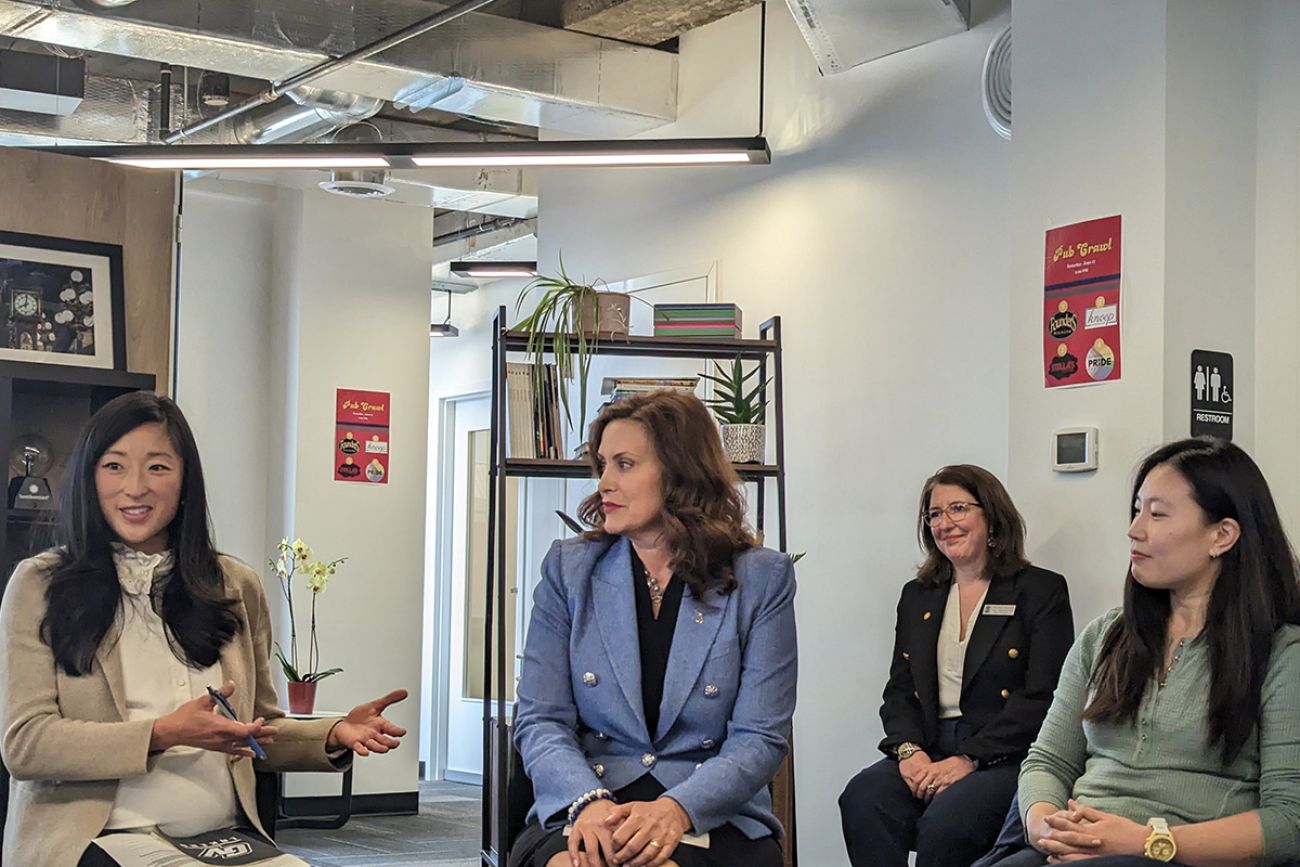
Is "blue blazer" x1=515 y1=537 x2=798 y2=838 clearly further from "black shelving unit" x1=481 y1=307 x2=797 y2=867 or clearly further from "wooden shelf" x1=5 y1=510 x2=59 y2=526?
"wooden shelf" x1=5 y1=510 x2=59 y2=526

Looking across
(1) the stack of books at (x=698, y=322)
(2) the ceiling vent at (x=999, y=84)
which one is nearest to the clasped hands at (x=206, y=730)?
(1) the stack of books at (x=698, y=322)

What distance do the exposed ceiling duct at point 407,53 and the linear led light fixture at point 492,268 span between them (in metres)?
2.56

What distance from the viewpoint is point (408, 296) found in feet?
26.0

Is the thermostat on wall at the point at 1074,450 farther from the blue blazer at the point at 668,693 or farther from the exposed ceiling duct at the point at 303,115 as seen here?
the exposed ceiling duct at the point at 303,115

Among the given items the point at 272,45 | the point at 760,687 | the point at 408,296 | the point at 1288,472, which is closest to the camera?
the point at 760,687

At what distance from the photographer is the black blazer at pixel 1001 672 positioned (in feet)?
12.2

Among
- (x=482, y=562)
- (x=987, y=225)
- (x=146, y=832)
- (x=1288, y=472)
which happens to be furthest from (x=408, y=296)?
(x=146, y=832)

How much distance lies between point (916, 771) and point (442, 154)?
3.02 metres

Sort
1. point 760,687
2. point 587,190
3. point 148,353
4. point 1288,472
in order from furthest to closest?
point 587,190
point 148,353
point 1288,472
point 760,687

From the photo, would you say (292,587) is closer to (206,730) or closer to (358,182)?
(358,182)

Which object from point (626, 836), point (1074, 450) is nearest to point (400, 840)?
point (1074, 450)

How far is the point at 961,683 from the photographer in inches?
154

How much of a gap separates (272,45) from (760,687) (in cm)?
358

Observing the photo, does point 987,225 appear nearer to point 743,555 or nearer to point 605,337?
point 605,337
